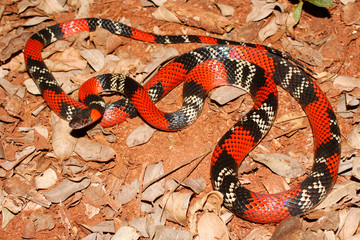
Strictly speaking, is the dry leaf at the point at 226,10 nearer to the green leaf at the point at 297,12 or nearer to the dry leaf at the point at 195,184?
the green leaf at the point at 297,12

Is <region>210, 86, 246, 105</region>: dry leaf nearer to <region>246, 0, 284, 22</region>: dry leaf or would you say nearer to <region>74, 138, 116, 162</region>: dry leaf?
<region>246, 0, 284, 22</region>: dry leaf

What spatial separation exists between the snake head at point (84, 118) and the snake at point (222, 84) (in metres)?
0.02

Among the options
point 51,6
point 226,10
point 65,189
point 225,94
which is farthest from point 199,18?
point 65,189

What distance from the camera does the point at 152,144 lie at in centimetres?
574

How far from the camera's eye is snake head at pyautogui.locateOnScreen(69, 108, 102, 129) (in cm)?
550

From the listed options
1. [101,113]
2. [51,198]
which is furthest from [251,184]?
[51,198]

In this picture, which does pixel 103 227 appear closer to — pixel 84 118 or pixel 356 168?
pixel 84 118

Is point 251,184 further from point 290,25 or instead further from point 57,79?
point 57,79

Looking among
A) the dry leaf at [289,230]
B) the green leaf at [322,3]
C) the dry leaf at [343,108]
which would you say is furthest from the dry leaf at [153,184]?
the green leaf at [322,3]

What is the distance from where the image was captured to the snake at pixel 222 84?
4.80m

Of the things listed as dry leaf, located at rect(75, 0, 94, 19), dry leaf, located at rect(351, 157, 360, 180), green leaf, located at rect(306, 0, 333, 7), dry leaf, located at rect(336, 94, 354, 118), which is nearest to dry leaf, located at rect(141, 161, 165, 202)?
dry leaf, located at rect(351, 157, 360, 180)

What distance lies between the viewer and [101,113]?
5.75 m

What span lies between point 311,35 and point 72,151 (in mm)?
5018

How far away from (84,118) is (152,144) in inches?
47.3
